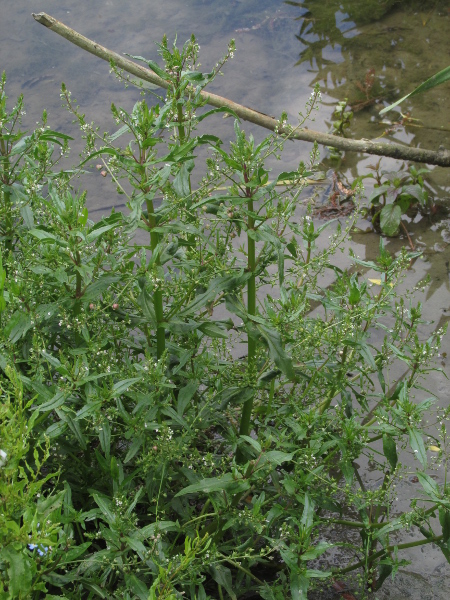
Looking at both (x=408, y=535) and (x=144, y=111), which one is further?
(x=408, y=535)

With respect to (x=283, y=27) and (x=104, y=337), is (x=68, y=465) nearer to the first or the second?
(x=104, y=337)

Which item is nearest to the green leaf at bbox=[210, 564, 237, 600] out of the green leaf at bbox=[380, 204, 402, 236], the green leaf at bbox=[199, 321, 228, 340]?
the green leaf at bbox=[199, 321, 228, 340]

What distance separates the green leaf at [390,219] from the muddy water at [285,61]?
3.7 inches

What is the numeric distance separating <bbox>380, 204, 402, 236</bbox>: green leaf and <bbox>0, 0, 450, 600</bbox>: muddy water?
0.09 metres

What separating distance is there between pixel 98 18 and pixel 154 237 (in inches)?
219

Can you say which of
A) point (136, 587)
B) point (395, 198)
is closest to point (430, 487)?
point (136, 587)

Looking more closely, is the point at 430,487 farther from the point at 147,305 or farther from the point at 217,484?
the point at 147,305

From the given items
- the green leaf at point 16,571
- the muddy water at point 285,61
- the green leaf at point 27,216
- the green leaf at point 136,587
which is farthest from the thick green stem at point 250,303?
the muddy water at point 285,61

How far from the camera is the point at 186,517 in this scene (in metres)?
2.60

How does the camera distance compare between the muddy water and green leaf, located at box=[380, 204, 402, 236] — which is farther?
the muddy water

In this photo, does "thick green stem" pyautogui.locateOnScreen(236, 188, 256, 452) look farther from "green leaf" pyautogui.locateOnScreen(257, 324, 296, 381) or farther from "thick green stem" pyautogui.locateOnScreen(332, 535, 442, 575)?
"thick green stem" pyautogui.locateOnScreen(332, 535, 442, 575)

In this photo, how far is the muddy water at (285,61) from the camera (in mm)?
5629

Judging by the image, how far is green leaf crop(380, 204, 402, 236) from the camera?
193 inches

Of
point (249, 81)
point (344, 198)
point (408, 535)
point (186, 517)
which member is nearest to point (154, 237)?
point (186, 517)
